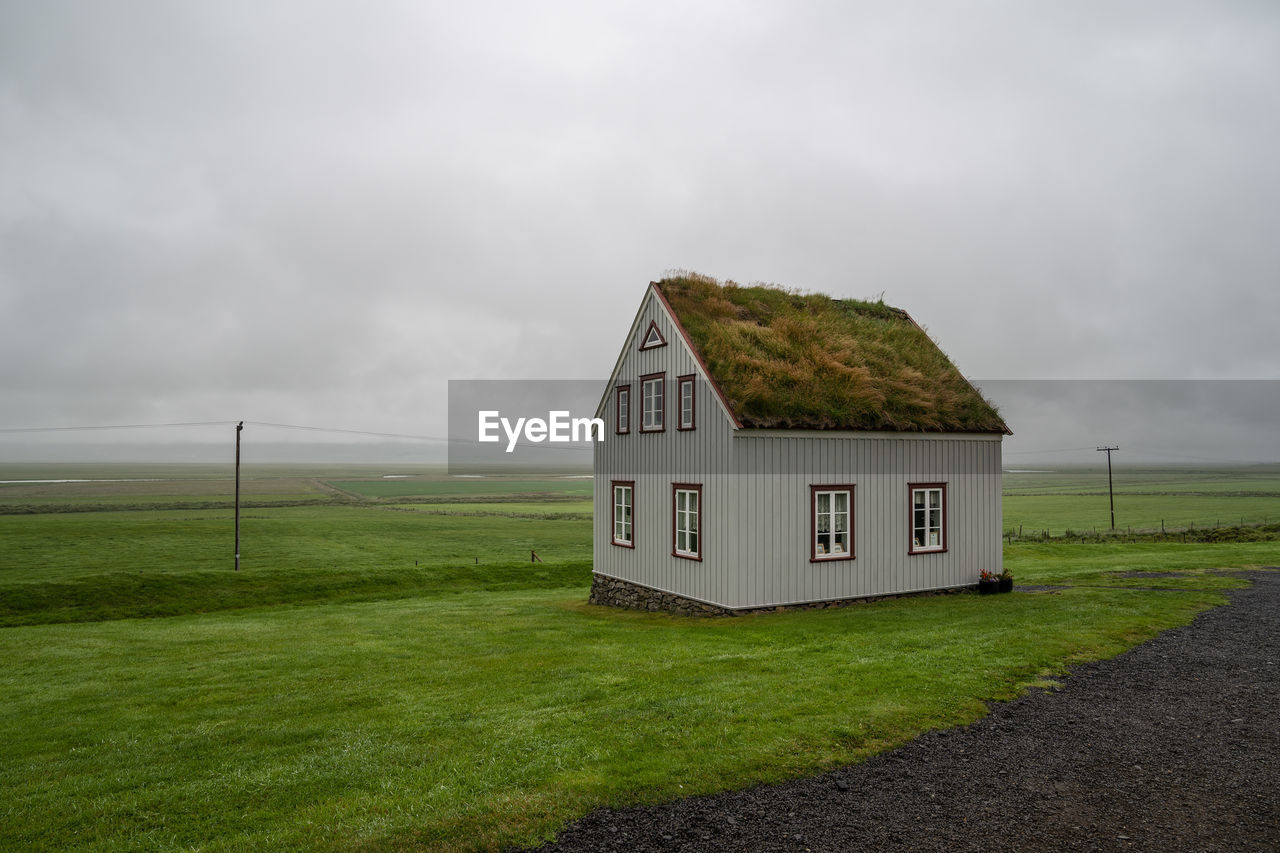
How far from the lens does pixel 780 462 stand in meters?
20.0

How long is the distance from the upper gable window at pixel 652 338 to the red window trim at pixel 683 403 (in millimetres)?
1609

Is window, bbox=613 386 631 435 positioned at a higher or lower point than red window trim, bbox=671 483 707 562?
higher

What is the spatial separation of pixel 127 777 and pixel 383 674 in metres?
5.73

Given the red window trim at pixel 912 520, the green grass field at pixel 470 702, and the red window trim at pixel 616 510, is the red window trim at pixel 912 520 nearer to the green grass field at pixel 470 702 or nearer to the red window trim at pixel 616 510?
the green grass field at pixel 470 702

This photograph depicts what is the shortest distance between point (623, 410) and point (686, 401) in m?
3.95

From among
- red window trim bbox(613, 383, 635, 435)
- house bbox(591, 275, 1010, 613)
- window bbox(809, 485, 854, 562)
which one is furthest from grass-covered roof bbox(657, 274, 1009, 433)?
red window trim bbox(613, 383, 635, 435)

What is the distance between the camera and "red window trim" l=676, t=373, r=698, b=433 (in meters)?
21.2

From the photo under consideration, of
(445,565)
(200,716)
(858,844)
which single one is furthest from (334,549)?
(858,844)

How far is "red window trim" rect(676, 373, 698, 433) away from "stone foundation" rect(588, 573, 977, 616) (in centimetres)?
494

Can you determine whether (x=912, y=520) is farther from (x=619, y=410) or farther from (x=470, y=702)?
(x=470, y=702)

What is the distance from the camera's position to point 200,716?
12.1 m

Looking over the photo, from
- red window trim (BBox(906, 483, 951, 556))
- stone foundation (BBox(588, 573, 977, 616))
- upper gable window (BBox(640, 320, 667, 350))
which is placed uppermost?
upper gable window (BBox(640, 320, 667, 350))

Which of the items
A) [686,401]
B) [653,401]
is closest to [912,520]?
[686,401]

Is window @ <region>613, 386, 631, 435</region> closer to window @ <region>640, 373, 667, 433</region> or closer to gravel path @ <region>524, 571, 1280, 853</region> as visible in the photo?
window @ <region>640, 373, 667, 433</region>
